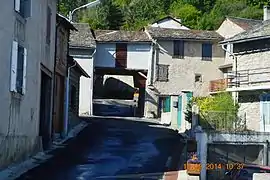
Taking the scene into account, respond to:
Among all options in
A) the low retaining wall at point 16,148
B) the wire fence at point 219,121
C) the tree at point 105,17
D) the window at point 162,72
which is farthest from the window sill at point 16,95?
the tree at point 105,17

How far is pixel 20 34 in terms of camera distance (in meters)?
18.1

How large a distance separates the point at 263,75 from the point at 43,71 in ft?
55.0

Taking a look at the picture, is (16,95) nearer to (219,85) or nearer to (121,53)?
(219,85)

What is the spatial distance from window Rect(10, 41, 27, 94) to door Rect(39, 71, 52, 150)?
5295mm

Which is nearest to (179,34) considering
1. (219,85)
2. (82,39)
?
(82,39)

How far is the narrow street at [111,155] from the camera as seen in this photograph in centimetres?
1717

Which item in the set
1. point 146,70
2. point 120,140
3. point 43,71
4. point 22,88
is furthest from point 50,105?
point 146,70

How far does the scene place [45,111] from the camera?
79.5ft

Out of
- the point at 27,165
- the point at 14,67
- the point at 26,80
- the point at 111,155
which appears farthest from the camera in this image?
the point at 111,155

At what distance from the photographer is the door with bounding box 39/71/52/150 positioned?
24.0 m

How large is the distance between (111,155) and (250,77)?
16.6 meters

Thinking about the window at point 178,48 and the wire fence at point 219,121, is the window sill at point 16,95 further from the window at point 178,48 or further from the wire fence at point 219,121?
the window at point 178,48

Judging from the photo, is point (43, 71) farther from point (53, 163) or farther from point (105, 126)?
point (105, 126)

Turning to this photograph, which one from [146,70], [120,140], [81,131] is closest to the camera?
[120,140]
